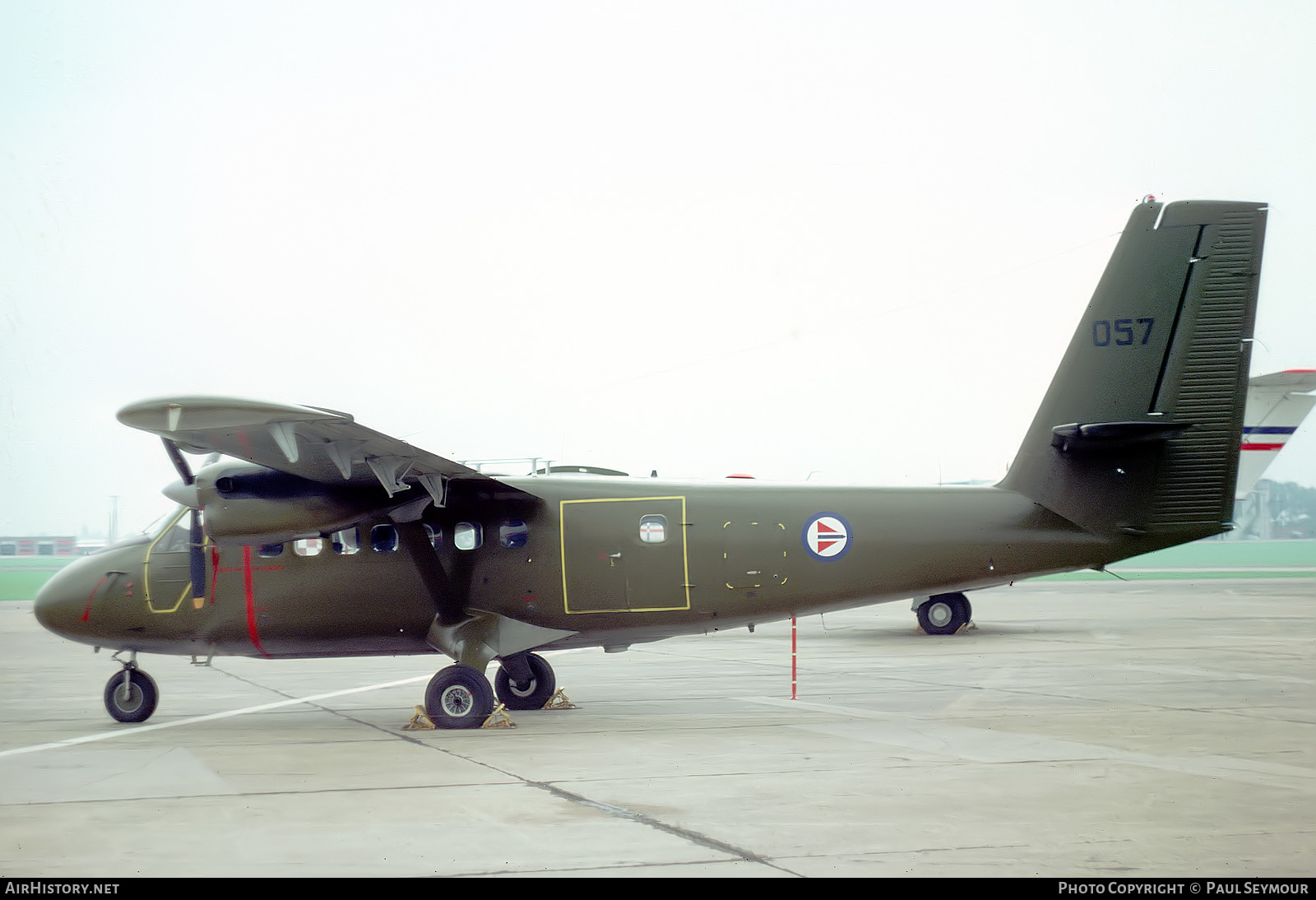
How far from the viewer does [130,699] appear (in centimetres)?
1319

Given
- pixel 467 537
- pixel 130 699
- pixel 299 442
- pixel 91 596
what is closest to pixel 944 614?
pixel 467 537

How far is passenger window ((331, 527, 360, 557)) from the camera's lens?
1303cm

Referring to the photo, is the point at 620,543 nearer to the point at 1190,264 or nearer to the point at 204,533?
the point at 204,533

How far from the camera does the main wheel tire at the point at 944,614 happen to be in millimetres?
25453

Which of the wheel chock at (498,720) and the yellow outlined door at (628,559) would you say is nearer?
the wheel chock at (498,720)

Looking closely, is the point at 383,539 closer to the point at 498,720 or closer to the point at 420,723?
the point at 420,723

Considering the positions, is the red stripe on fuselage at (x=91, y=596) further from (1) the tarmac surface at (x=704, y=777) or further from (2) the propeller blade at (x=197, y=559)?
(1) the tarmac surface at (x=704, y=777)

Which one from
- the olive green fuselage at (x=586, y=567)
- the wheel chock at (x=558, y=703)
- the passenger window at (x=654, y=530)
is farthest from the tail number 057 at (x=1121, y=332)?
the wheel chock at (x=558, y=703)

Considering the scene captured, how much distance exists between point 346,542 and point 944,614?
16.3 m

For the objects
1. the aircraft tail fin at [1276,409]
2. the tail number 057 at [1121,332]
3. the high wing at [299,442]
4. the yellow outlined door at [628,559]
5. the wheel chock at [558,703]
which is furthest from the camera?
the aircraft tail fin at [1276,409]

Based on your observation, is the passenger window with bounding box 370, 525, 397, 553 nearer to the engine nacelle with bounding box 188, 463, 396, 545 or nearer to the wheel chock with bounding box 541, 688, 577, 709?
the engine nacelle with bounding box 188, 463, 396, 545

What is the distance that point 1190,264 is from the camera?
11914 millimetres

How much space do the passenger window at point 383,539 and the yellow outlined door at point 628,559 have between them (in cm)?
198
